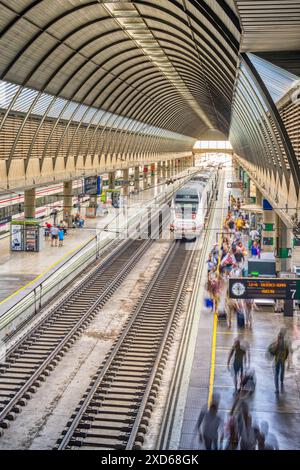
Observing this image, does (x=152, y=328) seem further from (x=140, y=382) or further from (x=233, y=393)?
(x=233, y=393)

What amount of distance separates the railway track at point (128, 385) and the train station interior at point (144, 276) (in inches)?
1.8

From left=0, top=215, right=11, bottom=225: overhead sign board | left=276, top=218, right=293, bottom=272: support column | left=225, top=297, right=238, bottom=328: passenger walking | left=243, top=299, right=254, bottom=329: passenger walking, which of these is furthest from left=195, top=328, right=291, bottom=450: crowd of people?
left=0, top=215, right=11, bottom=225: overhead sign board

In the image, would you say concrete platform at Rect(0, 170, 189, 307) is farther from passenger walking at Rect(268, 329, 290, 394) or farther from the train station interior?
passenger walking at Rect(268, 329, 290, 394)

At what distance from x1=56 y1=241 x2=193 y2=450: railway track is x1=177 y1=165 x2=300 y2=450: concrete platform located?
0.92 m

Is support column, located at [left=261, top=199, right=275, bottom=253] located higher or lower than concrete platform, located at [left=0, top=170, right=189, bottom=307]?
higher

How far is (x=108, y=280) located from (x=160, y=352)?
38.0 ft

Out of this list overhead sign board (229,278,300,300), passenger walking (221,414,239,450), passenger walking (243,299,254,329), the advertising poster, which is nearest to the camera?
passenger walking (221,414,239,450)

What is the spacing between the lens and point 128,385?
52.2ft

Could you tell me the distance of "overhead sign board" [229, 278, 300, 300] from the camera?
658 inches

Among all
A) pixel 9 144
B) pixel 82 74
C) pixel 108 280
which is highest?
pixel 82 74

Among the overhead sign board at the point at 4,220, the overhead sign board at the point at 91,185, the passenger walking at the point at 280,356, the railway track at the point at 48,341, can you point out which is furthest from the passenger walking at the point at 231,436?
the overhead sign board at the point at 91,185

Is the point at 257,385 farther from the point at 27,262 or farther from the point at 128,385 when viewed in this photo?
the point at 27,262
